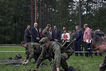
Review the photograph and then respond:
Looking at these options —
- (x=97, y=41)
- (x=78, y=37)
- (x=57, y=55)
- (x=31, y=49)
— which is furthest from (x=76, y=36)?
(x=97, y=41)

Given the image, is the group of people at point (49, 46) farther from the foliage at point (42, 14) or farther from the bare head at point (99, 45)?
the foliage at point (42, 14)

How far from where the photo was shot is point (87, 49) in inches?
469

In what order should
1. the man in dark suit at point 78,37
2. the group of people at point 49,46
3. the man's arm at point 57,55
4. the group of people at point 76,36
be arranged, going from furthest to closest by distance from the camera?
1. the man in dark suit at point 78,37
2. the group of people at point 76,36
3. the group of people at point 49,46
4. the man's arm at point 57,55

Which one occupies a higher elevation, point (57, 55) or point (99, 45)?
point (99, 45)

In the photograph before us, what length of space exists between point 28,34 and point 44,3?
32.6 m

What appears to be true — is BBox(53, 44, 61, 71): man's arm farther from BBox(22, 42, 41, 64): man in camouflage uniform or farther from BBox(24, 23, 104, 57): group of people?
BBox(24, 23, 104, 57): group of people

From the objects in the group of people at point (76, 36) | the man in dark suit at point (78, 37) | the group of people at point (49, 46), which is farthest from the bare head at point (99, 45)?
the man in dark suit at point (78, 37)

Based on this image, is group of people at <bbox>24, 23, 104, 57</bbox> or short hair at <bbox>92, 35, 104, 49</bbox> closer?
short hair at <bbox>92, 35, 104, 49</bbox>

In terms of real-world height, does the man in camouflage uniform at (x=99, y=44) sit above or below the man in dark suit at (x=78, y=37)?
above

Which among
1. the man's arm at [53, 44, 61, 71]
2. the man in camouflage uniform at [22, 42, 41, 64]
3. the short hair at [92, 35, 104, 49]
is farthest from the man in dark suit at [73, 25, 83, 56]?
the short hair at [92, 35, 104, 49]

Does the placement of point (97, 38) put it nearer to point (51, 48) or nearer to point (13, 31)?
point (51, 48)

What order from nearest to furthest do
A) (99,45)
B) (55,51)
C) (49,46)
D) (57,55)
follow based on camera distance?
1. (99,45)
2. (57,55)
3. (55,51)
4. (49,46)

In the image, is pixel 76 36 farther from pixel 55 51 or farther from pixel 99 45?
pixel 99 45

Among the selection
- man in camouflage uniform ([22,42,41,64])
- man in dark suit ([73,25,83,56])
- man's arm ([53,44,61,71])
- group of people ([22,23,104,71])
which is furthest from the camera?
man in dark suit ([73,25,83,56])
